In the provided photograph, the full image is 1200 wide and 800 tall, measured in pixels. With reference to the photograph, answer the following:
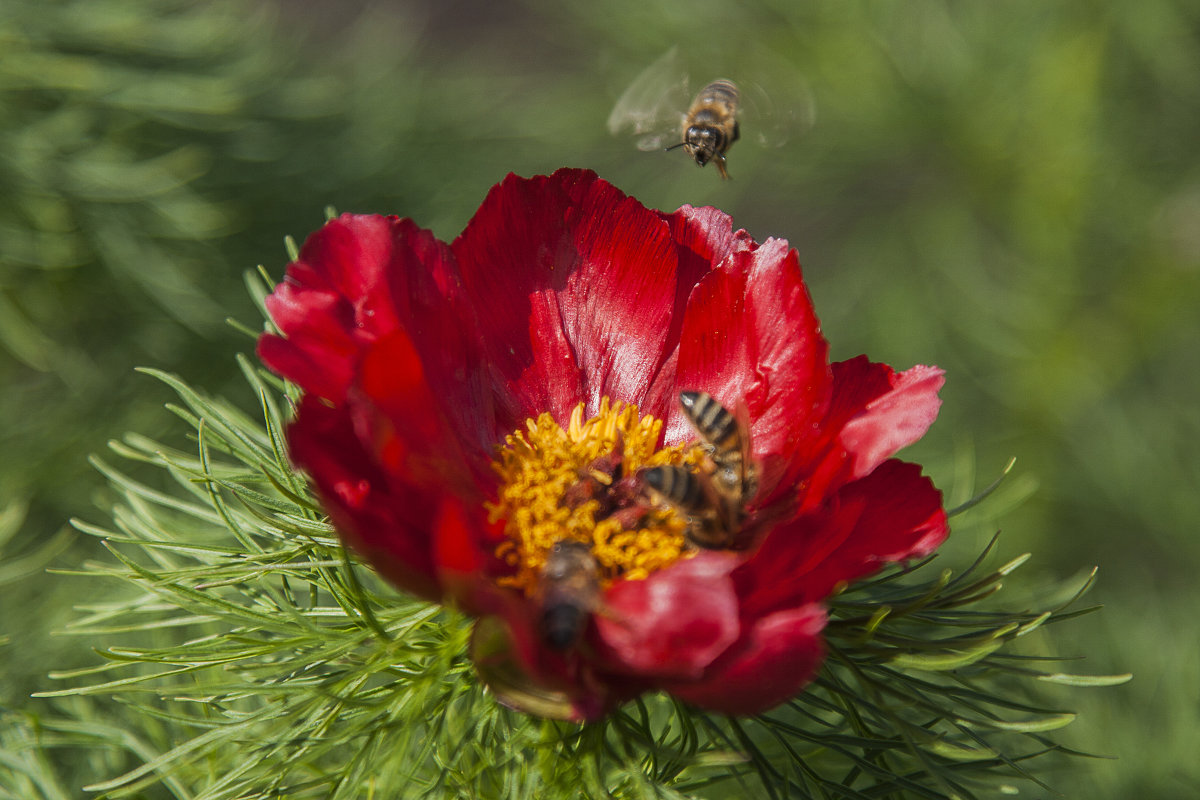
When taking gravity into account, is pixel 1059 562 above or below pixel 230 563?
below

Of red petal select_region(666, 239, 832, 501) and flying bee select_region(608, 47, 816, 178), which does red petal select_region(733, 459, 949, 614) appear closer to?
red petal select_region(666, 239, 832, 501)

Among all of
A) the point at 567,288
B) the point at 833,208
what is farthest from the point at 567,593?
the point at 833,208

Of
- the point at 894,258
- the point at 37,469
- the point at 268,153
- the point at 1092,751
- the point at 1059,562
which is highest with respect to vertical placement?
the point at 268,153

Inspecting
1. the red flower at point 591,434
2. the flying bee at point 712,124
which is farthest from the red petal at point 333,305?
the flying bee at point 712,124

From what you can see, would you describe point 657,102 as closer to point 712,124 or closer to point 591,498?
point 712,124

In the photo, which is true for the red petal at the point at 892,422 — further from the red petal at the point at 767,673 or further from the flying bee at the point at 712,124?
the flying bee at the point at 712,124

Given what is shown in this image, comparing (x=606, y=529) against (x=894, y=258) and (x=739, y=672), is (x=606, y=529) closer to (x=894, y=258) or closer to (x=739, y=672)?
(x=739, y=672)

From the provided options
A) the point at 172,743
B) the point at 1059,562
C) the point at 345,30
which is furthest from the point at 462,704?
the point at 345,30
